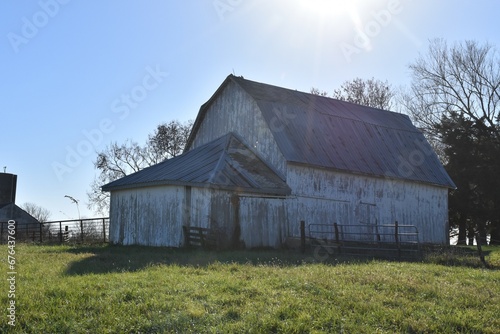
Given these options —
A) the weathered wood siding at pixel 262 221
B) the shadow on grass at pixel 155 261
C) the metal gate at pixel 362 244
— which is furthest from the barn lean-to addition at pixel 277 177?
the shadow on grass at pixel 155 261

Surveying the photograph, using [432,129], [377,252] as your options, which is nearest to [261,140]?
[377,252]

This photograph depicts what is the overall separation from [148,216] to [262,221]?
14.2 feet

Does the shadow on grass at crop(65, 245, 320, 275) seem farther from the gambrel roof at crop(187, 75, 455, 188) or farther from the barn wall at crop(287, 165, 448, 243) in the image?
the gambrel roof at crop(187, 75, 455, 188)

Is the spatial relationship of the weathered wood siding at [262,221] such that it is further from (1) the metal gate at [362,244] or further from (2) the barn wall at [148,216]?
(2) the barn wall at [148,216]

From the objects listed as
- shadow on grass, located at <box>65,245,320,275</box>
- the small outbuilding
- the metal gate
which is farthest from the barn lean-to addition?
the small outbuilding

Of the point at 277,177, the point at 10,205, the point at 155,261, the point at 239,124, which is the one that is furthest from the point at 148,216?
the point at 10,205

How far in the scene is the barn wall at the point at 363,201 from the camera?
833 inches

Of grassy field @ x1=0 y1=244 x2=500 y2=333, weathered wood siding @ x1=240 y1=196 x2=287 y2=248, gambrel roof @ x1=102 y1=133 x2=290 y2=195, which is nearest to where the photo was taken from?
grassy field @ x1=0 y1=244 x2=500 y2=333

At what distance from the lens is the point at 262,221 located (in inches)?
769

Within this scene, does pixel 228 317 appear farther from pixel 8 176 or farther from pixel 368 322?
pixel 8 176

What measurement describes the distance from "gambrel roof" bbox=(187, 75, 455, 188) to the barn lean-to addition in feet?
0.21

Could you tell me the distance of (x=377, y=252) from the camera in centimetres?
1738

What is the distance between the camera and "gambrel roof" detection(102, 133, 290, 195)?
61.2 ft

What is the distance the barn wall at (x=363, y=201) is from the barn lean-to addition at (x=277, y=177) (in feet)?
0.14
